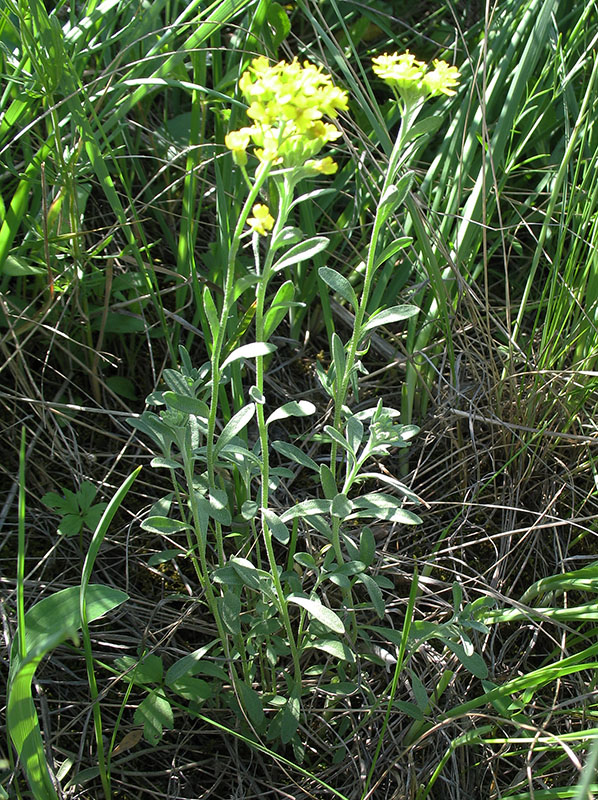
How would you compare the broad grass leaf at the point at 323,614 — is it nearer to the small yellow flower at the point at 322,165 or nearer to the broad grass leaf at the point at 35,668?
the broad grass leaf at the point at 35,668

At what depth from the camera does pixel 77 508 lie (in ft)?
4.44

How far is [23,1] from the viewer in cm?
134

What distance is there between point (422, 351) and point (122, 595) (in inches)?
32.5

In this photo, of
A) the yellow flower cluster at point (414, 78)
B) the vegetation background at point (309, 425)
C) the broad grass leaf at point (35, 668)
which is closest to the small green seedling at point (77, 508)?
the vegetation background at point (309, 425)

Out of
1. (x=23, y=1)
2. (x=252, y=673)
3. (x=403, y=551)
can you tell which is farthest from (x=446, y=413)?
(x=23, y=1)

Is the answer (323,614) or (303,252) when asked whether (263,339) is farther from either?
(323,614)

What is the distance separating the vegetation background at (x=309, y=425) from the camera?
1.15m

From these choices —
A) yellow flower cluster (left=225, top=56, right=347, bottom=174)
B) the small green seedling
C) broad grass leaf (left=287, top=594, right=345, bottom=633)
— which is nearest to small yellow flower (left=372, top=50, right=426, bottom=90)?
yellow flower cluster (left=225, top=56, right=347, bottom=174)

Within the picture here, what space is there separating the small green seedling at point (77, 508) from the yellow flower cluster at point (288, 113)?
29.1 inches

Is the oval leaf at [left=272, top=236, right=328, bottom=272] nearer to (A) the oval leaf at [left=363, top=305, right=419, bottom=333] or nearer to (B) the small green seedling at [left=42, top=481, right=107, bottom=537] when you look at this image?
(A) the oval leaf at [left=363, top=305, right=419, bottom=333]

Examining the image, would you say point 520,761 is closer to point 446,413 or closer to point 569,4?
point 446,413

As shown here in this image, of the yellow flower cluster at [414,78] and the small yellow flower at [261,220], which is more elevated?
the yellow flower cluster at [414,78]

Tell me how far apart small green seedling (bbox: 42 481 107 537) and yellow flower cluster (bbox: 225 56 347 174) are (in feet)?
2.42

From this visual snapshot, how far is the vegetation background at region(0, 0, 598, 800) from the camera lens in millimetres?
1151
